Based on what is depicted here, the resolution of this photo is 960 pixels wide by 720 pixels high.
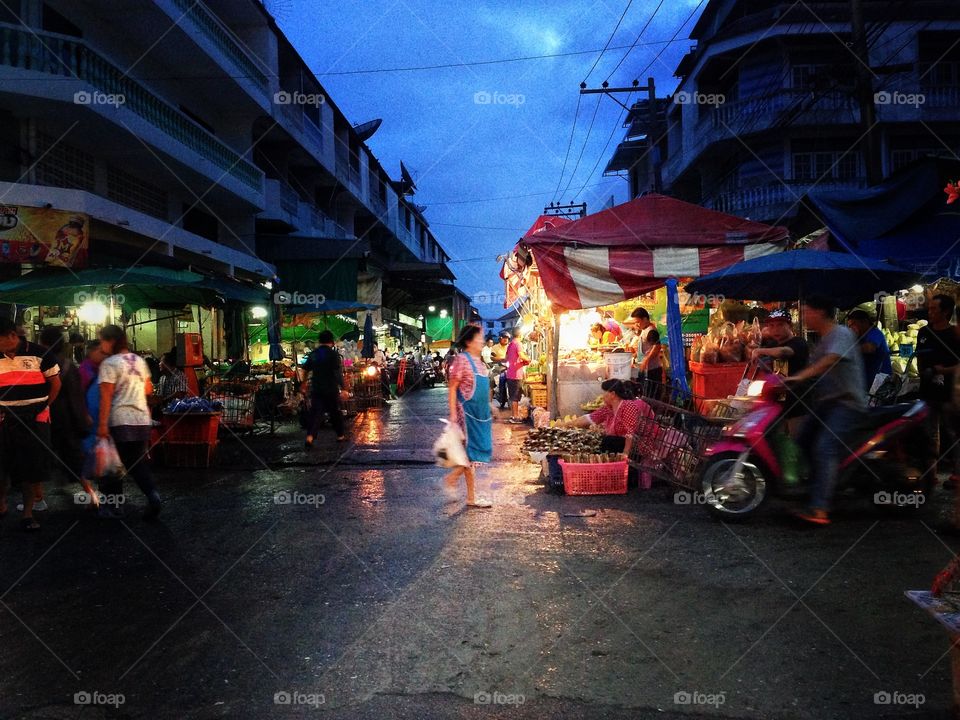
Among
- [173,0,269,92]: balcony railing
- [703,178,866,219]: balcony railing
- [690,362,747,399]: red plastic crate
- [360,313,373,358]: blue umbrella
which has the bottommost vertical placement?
[690,362,747,399]: red plastic crate

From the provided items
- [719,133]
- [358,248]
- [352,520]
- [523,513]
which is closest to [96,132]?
[358,248]

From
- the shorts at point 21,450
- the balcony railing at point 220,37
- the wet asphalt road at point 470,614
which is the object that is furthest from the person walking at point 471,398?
the balcony railing at point 220,37

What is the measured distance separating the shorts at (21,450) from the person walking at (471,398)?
150 inches

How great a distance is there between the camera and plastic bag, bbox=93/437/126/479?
6.15m

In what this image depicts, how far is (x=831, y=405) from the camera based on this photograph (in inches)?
214

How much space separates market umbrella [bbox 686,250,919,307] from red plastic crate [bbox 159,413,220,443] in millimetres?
6874

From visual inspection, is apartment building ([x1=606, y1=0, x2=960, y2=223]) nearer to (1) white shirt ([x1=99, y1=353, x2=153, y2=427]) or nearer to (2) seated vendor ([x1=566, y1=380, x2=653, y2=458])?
(2) seated vendor ([x1=566, y1=380, x2=653, y2=458])

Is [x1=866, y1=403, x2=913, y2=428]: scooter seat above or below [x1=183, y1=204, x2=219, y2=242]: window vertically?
below

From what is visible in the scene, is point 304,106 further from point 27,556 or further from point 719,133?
point 27,556

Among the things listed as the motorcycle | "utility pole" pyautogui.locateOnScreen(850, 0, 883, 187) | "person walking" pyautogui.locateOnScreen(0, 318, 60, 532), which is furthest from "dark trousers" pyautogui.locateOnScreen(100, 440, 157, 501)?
"utility pole" pyautogui.locateOnScreen(850, 0, 883, 187)

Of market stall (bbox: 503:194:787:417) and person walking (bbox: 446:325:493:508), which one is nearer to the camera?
person walking (bbox: 446:325:493:508)

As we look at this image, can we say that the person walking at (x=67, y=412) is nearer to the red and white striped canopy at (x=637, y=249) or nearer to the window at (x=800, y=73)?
the red and white striped canopy at (x=637, y=249)

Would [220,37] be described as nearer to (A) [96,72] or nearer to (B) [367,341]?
(A) [96,72]

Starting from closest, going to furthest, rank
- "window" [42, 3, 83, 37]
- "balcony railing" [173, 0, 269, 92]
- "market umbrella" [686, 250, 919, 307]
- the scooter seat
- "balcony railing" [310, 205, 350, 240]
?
the scooter seat < "market umbrella" [686, 250, 919, 307] < "window" [42, 3, 83, 37] < "balcony railing" [173, 0, 269, 92] < "balcony railing" [310, 205, 350, 240]
